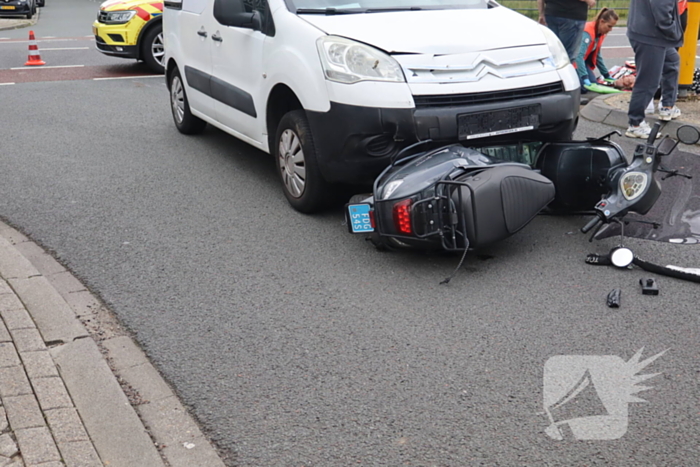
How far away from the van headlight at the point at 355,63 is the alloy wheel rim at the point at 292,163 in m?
0.60

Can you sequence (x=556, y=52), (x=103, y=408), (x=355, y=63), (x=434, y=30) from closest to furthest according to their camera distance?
(x=103, y=408) < (x=355, y=63) < (x=434, y=30) < (x=556, y=52)

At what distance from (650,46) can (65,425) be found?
254 inches

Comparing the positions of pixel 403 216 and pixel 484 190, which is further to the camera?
pixel 403 216

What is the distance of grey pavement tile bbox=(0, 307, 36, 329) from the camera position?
427 cm

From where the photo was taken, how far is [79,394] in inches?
144

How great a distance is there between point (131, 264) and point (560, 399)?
2775 mm

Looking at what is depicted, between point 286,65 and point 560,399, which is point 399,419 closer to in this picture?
point 560,399

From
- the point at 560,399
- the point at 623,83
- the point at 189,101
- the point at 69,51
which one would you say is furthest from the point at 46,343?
the point at 69,51

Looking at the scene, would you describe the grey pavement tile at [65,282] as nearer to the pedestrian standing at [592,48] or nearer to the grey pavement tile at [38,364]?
the grey pavement tile at [38,364]

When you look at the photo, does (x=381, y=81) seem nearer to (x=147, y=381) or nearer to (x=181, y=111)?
(x=147, y=381)

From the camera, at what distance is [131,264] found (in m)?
5.20

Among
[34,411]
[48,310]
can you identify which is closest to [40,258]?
[48,310]

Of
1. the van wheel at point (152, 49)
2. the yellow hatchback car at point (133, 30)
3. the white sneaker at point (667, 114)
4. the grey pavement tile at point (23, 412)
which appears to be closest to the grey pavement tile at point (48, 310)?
Answer: the grey pavement tile at point (23, 412)

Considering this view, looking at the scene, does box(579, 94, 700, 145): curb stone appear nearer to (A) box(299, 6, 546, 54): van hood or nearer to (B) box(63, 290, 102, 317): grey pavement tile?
(A) box(299, 6, 546, 54): van hood
